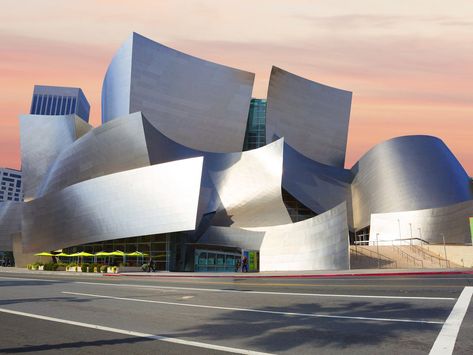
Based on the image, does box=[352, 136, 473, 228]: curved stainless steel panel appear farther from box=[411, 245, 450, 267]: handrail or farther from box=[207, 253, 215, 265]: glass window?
box=[207, 253, 215, 265]: glass window

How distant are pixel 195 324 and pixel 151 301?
4.57 m

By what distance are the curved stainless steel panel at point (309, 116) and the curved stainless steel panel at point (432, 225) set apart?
2258 centimetres

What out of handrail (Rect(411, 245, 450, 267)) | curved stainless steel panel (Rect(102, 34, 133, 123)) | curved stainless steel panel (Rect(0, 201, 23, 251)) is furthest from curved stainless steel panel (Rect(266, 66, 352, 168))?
curved stainless steel panel (Rect(0, 201, 23, 251))

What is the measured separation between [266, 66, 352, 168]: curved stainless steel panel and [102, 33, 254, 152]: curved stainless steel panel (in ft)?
12.5

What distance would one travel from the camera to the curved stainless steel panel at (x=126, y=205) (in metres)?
38.1

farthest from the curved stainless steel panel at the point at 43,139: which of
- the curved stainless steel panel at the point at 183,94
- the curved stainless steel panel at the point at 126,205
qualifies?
the curved stainless steel panel at the point at 126,205

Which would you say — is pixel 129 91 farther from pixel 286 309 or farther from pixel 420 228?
pixel 286 309

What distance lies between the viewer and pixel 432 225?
37750 millimetres

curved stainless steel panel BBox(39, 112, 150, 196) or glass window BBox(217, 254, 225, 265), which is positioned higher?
curved stainless steel panel BBox(39, 112, 150, 196)

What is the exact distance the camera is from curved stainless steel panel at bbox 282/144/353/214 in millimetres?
47156

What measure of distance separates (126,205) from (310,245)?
17.6 meters

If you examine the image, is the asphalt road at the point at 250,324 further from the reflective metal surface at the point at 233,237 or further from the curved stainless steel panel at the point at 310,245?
the reflective metal surface at the point at 233,237

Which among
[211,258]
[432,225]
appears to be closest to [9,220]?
[211,258]

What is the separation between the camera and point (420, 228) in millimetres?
37906
